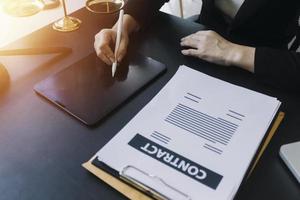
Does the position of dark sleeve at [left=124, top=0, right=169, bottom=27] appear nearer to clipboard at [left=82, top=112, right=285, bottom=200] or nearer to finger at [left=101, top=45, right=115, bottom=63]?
finger at [left=101, top=45, right=115, bottom=63]

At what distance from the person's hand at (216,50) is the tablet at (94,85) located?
124 mm

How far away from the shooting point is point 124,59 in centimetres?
90

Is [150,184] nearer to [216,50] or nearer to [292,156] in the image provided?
[292,156]

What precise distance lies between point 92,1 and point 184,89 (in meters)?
0.52

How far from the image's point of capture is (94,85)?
31.3 inches

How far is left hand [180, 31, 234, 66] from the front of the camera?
90 cm

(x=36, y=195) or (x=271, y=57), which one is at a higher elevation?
(x=271, y=57)

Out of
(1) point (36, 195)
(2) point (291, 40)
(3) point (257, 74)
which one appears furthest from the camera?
(2) point (291, 40)

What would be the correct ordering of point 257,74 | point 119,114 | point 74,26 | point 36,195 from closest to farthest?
point 36,195 < point 119,114 < point 257,74 < point 74,26

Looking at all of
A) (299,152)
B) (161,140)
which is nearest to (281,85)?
(299,152)

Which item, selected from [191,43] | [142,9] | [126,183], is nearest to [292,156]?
[126,183]

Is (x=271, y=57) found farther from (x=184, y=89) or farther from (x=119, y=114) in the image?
(x=119, y=114)

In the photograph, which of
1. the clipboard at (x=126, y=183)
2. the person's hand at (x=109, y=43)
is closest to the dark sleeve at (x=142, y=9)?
the person's hand at (x=109, y=43)

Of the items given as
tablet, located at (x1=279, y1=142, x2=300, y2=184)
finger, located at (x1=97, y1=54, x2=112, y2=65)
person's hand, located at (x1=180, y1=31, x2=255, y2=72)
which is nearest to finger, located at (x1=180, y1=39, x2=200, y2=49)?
person's hand, located at (x1=180, y1=31, x2=255, y2=72)
